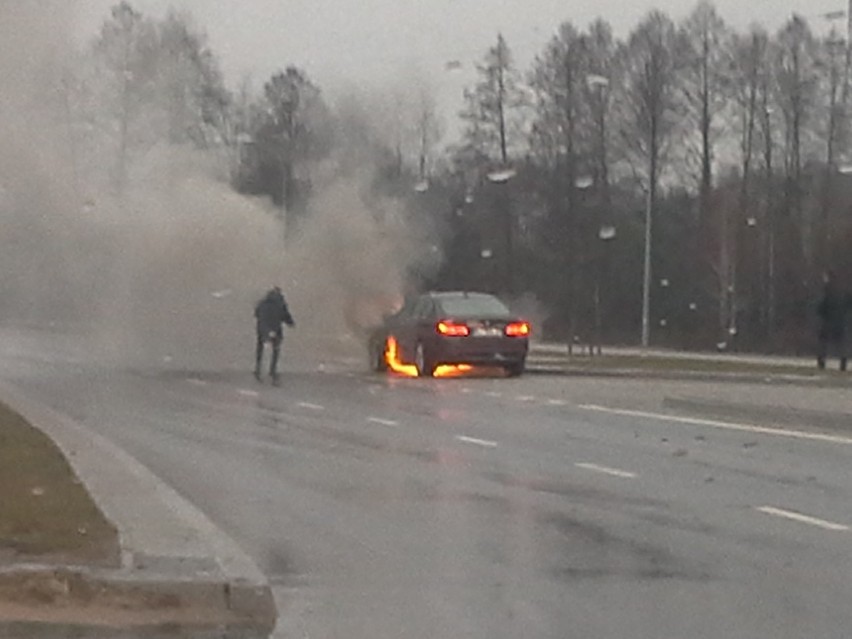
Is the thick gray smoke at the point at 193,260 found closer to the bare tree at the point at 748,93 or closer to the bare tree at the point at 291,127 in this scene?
the bare tree at the point at 291,127

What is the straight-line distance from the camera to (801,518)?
43.1 feet

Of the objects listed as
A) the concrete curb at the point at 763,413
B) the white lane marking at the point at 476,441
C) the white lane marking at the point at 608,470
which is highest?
the concrete curb at the point at 763,413

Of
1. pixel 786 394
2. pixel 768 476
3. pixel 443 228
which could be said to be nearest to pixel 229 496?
pixel 768 476

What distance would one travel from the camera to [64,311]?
46531 mm

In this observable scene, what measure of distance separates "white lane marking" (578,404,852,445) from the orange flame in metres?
9.81

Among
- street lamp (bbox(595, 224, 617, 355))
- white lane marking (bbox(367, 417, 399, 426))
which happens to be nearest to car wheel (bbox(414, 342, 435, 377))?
white lane marking (bbox(367, 417, 399, 426))

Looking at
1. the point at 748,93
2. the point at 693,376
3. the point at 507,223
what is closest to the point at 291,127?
the point at 507,223

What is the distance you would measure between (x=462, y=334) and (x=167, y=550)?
2194 centimetres

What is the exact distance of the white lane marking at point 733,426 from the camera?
67.1 feet

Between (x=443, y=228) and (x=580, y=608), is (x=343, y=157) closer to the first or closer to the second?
(x=443, y=228)

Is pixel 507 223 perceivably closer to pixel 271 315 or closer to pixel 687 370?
pixel 687 370

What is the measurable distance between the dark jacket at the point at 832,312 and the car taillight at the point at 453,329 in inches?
274

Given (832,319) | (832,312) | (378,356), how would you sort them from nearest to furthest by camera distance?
(832,312), (832,319), (378,356)

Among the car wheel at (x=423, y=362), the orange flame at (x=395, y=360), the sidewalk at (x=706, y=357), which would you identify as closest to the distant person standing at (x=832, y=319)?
the sidewalk at (x=706, y=357)
